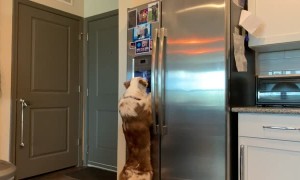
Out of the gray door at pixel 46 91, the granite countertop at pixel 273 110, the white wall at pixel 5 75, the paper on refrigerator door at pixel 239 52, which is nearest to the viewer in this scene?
the granite countertop at pixel 273 110

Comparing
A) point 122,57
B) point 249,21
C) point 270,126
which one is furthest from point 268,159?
point 122,57

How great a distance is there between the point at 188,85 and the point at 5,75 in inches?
83.4

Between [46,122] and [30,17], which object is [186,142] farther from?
[30,17]

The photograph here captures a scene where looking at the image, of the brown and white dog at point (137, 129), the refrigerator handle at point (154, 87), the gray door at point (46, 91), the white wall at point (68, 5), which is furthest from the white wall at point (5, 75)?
the refrigerator handle at point (154, 87)

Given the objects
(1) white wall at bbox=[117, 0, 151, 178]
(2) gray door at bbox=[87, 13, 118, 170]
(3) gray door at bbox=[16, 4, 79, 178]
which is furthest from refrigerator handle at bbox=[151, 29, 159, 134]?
(3) gray door at bbox=[16, 4, 79, 178]

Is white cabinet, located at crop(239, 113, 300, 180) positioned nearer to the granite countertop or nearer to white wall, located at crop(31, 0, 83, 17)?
the granite countertop

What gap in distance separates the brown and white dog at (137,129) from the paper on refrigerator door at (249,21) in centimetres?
87

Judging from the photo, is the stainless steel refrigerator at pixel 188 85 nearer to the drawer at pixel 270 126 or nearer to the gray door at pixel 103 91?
the drawer at pixel 270 126

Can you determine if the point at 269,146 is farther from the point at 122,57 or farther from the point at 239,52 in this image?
the point at 122,57

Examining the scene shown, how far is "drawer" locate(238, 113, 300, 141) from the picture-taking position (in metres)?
1.53

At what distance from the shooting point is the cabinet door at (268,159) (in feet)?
5.06

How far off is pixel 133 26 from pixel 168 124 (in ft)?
2.92

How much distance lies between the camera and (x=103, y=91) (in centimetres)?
347

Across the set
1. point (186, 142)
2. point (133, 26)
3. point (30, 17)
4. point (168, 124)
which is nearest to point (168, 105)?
point (168, 124)
